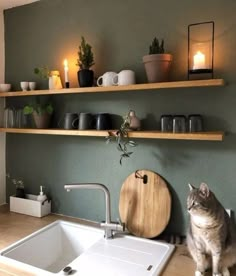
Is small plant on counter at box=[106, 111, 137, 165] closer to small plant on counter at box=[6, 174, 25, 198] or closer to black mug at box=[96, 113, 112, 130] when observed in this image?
black mug at box=[96, 113, 112, 130]

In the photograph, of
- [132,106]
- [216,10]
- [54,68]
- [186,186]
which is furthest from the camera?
[54,68]

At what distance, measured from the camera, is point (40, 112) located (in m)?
1.91

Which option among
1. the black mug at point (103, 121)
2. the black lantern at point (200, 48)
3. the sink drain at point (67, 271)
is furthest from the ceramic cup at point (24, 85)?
the sink drain at point (67, 271)

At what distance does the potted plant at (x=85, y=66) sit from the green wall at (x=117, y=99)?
0.10 metres

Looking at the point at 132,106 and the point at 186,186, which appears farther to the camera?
the point at 132,106

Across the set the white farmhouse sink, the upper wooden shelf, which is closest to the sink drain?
the white farmhouse sink

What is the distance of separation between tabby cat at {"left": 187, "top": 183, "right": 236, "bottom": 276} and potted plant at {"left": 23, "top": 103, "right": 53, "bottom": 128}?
1.14m

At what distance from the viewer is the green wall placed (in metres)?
1.49

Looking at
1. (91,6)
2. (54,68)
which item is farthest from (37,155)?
(91,6)

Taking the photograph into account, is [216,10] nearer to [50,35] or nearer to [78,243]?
[50,35]

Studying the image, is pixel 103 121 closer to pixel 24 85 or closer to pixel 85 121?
pixel 85 121

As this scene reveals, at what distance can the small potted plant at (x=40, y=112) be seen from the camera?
75.1 inches

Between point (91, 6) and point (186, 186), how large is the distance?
1297mm

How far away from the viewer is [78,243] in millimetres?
1779
